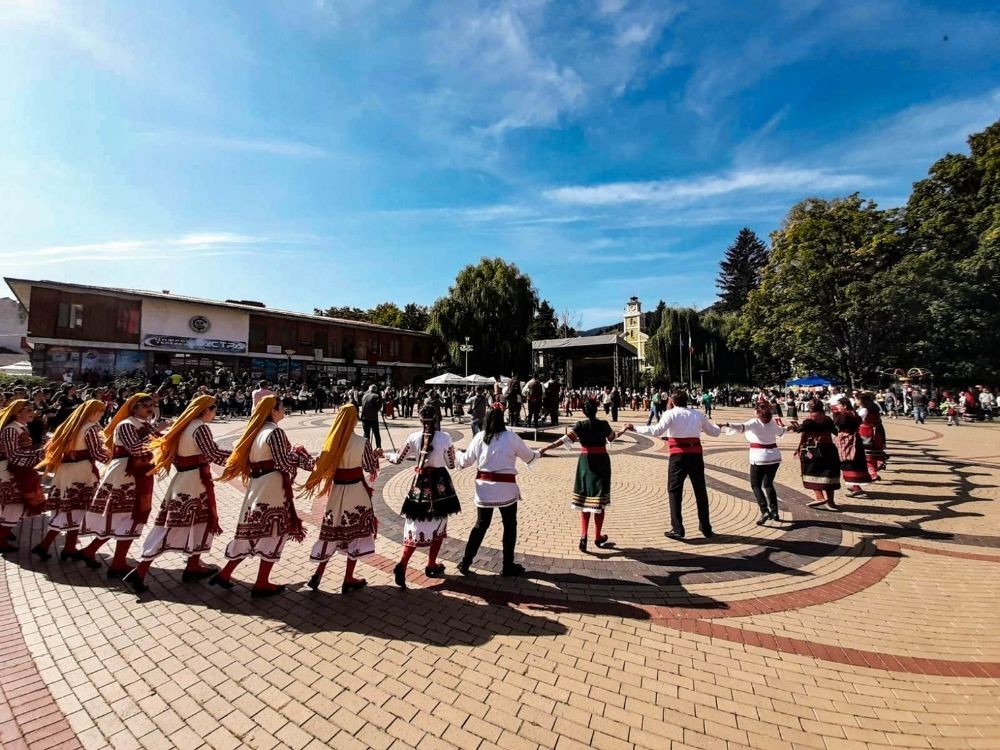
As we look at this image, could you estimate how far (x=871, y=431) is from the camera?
9.10 metres

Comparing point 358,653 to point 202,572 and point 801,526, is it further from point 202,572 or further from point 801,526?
point 801,526

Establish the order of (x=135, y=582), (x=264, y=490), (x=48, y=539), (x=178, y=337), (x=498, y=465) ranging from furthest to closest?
(x=178, y=337) → (x=48, y=539) → (x=498, y=465) → (x=135, y=582) → (x=264, y=490)

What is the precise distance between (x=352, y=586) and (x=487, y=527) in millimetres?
1481

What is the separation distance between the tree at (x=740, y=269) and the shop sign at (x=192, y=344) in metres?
65.4

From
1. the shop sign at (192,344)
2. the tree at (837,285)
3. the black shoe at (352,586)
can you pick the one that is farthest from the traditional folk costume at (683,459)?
the shop sign at (192,344)

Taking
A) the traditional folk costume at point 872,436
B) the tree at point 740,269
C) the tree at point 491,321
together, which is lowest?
the traditional folk costume at point 872,436

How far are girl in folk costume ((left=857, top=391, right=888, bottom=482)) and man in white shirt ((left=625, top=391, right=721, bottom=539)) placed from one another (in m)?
5.64

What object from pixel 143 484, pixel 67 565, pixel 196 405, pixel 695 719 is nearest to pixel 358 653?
pixel 695 719

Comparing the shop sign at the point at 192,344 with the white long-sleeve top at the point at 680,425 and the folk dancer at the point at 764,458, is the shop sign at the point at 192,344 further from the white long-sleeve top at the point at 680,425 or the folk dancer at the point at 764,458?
the folk dancer at the point at 764,458

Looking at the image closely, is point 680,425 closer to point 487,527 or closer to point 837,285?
point 487,527

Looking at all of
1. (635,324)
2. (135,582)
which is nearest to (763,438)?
(135,582)

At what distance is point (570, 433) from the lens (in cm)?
555

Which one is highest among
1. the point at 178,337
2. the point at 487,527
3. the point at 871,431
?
the point at 178,337

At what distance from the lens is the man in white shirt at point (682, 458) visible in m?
5.83
